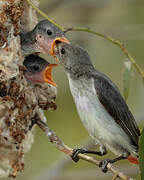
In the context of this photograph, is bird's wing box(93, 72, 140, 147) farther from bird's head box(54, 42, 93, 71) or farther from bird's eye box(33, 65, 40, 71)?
bird's eye box(33, 65, 40, 71)

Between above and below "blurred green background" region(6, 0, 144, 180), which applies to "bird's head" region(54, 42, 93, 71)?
below

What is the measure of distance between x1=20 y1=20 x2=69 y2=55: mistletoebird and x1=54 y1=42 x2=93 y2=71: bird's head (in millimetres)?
181

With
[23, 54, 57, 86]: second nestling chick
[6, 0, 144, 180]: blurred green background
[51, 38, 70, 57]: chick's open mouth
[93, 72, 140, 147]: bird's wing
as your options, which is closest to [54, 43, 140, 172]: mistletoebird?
[93, 72, 140, 147]: bird's wing

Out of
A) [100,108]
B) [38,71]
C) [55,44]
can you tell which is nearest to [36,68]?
[38,71]

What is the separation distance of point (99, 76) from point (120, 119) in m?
0.33

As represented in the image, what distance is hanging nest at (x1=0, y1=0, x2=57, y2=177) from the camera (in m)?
3.53

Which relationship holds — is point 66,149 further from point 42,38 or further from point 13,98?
point 42,38

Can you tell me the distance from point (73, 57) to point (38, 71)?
1.14 ft

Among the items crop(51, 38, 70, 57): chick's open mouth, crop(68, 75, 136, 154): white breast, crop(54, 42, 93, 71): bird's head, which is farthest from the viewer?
crop(51, 38, 70, 57): chick's open mouth

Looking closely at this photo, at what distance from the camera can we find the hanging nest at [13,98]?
3533 millimetres

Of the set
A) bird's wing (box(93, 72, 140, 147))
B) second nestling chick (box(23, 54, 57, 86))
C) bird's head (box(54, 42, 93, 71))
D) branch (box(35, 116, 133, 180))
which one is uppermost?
second nestling chick (box(23, 54, 57, 86))

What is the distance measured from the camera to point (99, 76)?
11.9ft

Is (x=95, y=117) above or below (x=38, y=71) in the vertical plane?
below

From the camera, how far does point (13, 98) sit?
3551mm
